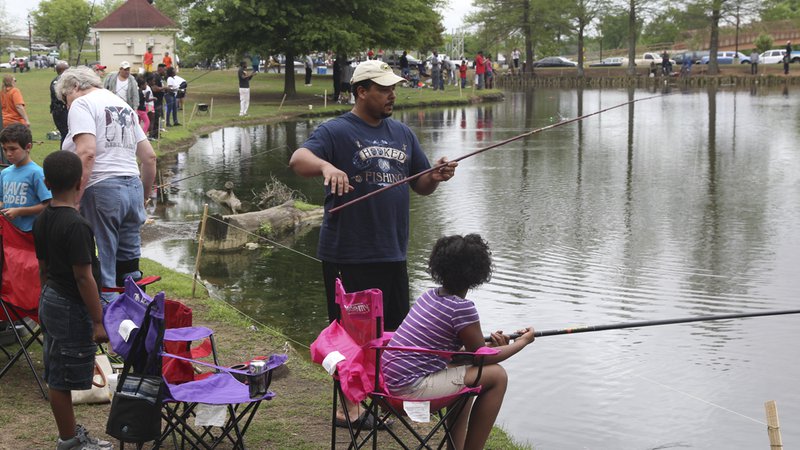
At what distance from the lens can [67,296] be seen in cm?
471

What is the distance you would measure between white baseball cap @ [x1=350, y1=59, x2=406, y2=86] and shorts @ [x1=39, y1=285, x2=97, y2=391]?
173 centimetres

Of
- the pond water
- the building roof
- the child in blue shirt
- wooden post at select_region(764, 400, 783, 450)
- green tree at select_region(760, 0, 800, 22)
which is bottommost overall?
the pond water

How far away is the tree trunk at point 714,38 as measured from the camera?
5975 cm

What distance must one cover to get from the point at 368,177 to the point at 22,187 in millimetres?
2110

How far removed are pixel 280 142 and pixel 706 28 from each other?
51.2 metres

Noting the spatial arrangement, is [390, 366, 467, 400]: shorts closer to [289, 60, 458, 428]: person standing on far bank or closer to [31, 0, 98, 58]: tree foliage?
[289, 60, 458, 428]: person standing on far bank

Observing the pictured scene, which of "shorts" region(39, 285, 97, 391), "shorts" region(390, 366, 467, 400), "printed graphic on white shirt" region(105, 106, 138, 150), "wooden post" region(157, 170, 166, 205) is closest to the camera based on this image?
"shorts" region(390, 366, 467, 400)

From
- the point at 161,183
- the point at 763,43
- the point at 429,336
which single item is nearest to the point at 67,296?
the point at 429,336

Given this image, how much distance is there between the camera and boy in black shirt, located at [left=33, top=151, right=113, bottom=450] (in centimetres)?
457

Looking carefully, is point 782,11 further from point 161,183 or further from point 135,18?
point 161,183

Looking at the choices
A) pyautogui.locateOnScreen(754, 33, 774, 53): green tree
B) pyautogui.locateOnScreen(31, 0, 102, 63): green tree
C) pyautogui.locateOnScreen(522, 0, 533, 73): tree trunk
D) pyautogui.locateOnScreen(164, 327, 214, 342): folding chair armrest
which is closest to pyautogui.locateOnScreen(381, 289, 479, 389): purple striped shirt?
pyautogui.locateOnScreen(164, 327, 214, 342): folding chair armrest

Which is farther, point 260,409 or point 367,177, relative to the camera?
point 260,409

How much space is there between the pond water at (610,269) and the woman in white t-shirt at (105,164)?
107 inches

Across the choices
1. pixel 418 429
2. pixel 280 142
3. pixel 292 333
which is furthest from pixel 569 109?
pixel 418 429
